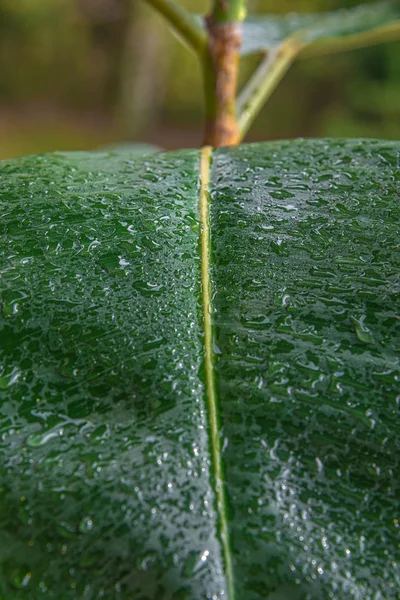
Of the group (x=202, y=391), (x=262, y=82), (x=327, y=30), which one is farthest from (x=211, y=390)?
(x=327, y=30)

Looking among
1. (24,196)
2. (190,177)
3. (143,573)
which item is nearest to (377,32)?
(190,177)

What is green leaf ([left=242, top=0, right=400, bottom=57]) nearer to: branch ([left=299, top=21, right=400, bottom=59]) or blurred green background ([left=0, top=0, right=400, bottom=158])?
branch ([left=299, top=21, right=400, bottom=59])

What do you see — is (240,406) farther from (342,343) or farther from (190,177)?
(190,177)

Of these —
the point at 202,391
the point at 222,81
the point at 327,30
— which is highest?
the point at 327,30

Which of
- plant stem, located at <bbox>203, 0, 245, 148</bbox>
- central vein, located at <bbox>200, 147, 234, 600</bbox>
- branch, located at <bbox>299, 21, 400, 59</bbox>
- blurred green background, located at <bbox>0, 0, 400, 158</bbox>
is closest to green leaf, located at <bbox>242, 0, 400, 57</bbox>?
branch, located at <bbox>299, 21, 400, 59</bbox>

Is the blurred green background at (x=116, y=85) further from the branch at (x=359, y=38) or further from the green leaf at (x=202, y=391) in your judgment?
the green leaf at (x=202, y=391)

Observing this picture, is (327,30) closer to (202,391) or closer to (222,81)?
(222,81)
